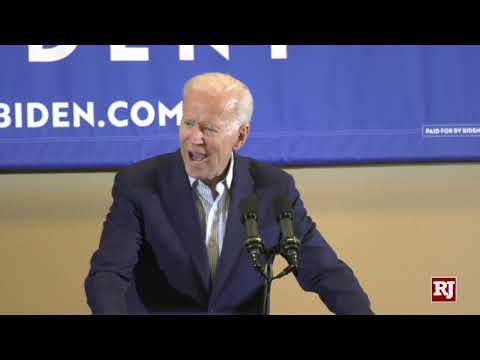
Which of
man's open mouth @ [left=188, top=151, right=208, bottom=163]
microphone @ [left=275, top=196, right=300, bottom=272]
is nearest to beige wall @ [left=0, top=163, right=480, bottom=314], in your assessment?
man's open mouth @ [left=188, top=151, right=208, bottom=163]

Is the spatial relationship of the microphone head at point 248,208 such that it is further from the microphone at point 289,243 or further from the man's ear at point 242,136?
the man's ear at point 242,136

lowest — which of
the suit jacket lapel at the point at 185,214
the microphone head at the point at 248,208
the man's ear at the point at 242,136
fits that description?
the suit jacket lapel at the point at 185,214

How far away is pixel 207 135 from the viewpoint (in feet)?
12.5

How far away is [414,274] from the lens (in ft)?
13.8

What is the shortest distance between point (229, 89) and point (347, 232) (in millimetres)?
920

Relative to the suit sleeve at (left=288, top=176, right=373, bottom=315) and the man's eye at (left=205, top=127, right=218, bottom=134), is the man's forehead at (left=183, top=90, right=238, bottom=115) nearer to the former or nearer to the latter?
the man's eye at (left=205, top=127, right=218, bottom=134)

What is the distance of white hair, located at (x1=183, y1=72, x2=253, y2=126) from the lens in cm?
387

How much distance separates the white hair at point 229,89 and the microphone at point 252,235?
93 centimetres

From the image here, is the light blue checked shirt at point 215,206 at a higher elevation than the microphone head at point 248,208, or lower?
lower

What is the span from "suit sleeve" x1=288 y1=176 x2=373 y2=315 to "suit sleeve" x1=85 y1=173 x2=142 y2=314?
0.73 meters

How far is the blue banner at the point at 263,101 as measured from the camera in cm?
403

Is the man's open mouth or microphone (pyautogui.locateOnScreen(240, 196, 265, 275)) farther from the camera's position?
the man's open mouth

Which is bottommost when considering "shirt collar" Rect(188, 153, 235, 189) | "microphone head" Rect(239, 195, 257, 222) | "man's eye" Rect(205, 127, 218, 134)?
"microphone head" Rect(239, 195, 257, 222)

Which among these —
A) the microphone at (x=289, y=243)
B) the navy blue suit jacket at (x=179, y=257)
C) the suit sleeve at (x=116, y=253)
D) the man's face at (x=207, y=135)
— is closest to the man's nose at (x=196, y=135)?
the man's face at (x=207, y=135)
